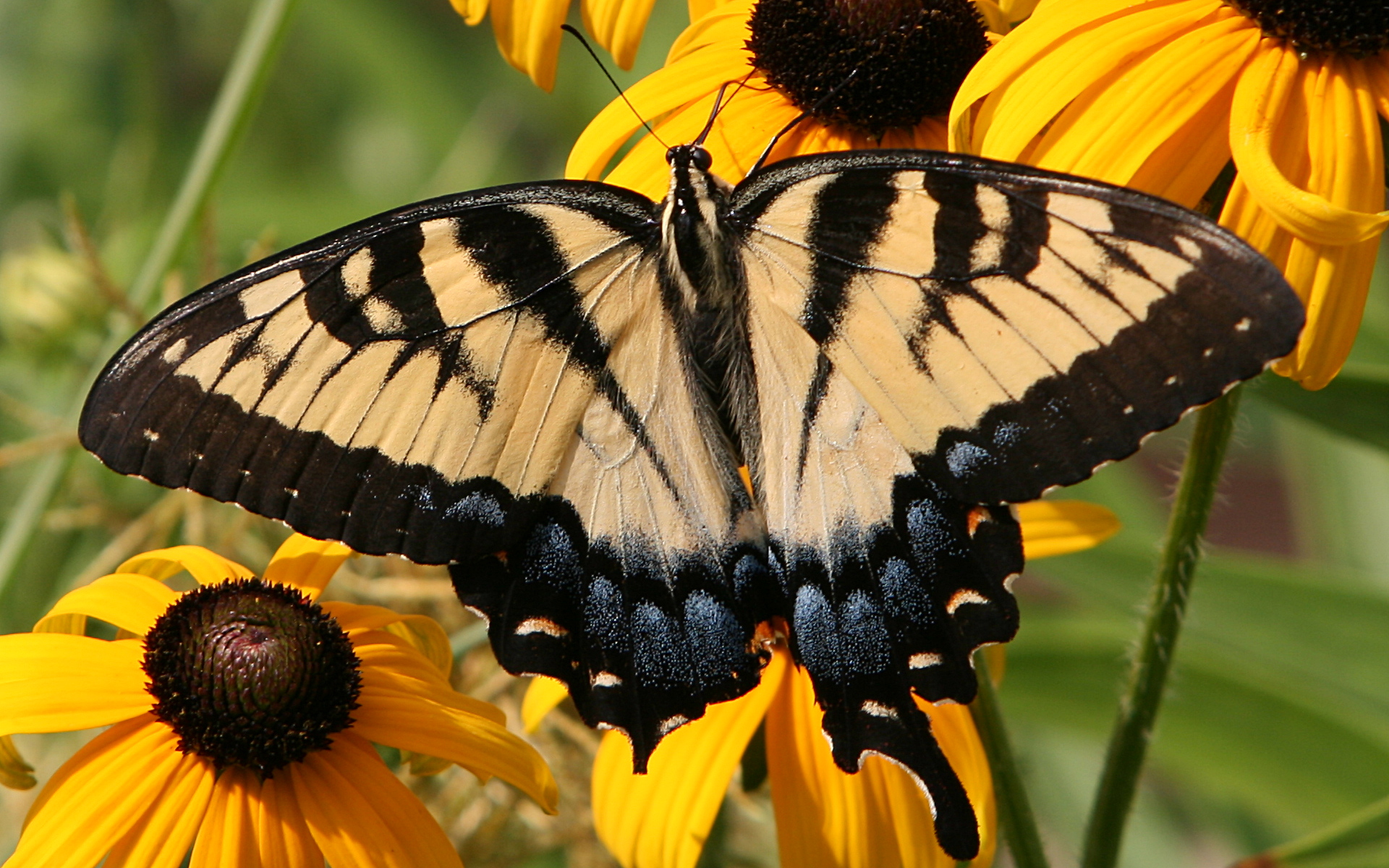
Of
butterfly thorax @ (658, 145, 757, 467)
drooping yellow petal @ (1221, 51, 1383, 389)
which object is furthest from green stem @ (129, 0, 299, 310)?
drooping yellow petal @ (1221, 51, 1383, 389)

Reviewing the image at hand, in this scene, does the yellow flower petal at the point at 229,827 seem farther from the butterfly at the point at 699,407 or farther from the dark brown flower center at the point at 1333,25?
the dark brown flower center at the point at 1333,25

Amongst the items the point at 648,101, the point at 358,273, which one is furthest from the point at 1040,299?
the point at 358,273

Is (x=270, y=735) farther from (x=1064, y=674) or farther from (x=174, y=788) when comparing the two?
(x=1064, y=674)

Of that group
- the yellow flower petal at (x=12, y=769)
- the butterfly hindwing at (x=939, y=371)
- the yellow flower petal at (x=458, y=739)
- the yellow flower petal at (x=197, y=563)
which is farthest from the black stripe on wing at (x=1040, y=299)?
the yellow flower petal at (x=12, y=769)

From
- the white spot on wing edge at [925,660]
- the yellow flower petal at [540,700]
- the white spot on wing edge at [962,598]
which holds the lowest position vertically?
the white spot on wing edge at [925,660]

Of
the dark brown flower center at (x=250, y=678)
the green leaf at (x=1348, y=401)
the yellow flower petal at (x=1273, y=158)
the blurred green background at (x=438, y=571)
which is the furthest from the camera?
the blurred green background at (x=438, y=571)

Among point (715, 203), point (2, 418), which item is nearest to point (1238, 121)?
point (715, 203)

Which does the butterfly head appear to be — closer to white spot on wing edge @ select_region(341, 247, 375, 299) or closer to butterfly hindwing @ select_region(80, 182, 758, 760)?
butterfly hindwing @ select_region(80, 182, 758, 760)

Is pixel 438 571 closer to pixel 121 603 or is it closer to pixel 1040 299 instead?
pixel 121 603
